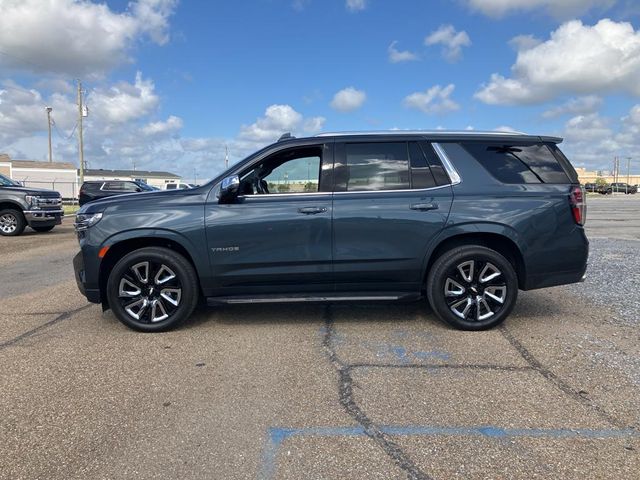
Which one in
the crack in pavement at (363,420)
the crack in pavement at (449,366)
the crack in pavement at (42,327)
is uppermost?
the crack in pavement at (42,327)

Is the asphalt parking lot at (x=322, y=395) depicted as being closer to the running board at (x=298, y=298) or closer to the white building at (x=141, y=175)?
the running board at (x=298, y=298)

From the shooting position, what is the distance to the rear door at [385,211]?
477cm

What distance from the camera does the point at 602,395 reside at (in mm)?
3445

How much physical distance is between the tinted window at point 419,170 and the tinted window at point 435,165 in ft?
0.11

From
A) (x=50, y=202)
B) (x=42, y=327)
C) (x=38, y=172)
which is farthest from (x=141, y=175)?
(x=42, y=327)

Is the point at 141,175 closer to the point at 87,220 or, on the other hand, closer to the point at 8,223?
the point at 8,223

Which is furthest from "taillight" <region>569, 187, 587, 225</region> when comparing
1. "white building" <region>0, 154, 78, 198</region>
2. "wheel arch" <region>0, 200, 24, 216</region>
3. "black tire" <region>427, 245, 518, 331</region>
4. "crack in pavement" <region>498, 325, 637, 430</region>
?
"white building" <region>0, 154, 78, 198</region>

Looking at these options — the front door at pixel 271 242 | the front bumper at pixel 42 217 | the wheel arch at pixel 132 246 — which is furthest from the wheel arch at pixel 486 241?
the front bumper at pixel 42 217

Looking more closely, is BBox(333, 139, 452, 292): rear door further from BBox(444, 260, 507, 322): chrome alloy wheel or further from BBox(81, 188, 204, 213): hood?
BBox(81, 188, 204, 213): hood

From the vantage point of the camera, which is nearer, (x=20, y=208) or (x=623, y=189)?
(x=20, y=208)

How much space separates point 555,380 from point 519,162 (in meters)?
2.29

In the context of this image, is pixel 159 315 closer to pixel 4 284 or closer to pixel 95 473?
pixel 95 473

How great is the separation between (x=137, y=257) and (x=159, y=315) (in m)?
0.63

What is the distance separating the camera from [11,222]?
45.3ft
